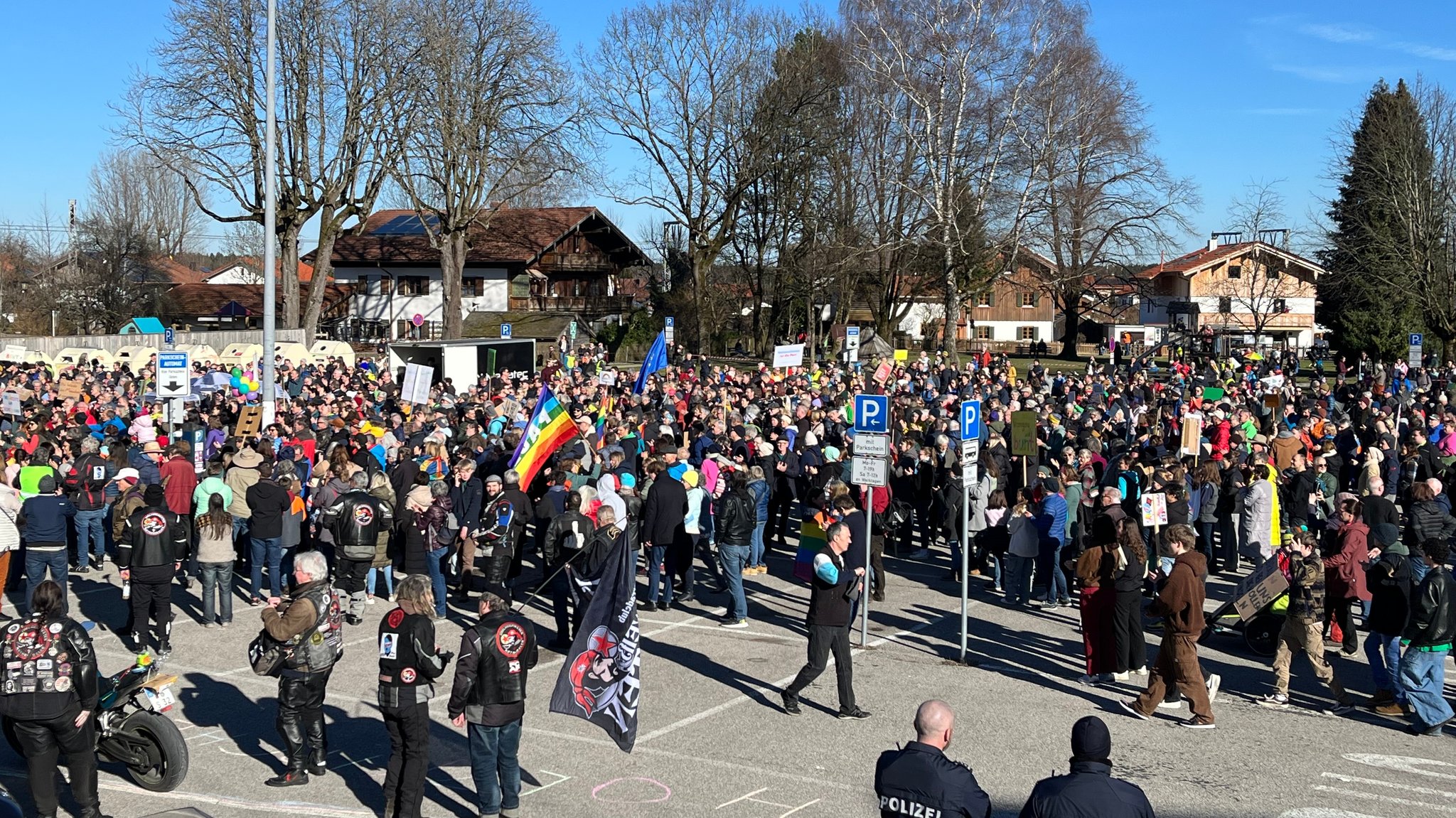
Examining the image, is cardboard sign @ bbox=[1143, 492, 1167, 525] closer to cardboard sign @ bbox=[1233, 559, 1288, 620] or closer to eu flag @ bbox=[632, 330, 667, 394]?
cardboard sign @ bbox=[1233, 559, 1288, 620]

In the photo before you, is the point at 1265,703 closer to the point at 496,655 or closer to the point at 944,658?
the point at 944,658

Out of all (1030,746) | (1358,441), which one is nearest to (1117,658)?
(1030,746)

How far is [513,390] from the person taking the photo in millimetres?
25250

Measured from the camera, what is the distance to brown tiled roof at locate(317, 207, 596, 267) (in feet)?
215

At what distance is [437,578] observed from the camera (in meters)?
12.6

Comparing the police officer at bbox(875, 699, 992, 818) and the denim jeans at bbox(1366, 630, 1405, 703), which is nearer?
the police officer at bbox(875, 699, 992, 818)

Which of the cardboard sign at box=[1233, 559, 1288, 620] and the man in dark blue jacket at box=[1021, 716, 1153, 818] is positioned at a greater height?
the man in dark blue jacket at box=[1021, 716, 1153, 818]

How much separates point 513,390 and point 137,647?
551 inches

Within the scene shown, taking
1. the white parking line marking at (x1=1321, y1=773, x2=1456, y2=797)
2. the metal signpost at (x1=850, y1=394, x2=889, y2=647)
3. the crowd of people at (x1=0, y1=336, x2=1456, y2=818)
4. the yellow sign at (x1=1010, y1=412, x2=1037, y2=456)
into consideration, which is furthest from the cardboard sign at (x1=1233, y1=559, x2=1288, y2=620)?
the yellow sign at (x1=1010, y1=412, x2=1037, y2=456)

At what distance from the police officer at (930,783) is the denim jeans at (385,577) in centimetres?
851

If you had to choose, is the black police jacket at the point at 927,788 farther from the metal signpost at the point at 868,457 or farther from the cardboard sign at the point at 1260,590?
the cardboard sign at the point at 1260,590

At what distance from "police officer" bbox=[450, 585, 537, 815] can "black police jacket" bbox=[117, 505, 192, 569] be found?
15.7 ft

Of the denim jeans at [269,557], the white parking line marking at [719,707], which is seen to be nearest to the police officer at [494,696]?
the white parking line marking at [719,707]

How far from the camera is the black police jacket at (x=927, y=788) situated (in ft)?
17.4
